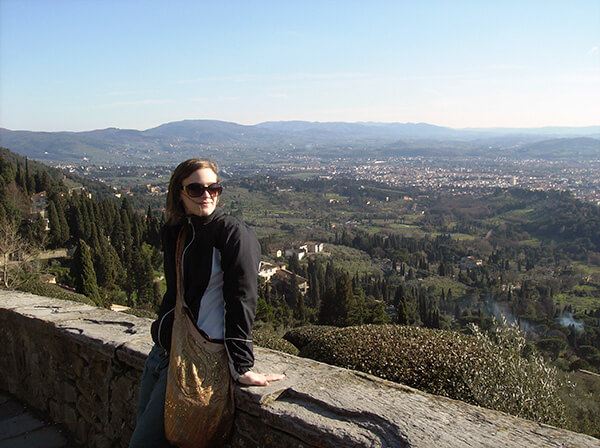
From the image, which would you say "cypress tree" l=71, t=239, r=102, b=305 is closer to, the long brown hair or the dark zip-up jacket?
the long brown hair

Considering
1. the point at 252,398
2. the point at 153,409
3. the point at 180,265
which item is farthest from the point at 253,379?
the point at 180,265

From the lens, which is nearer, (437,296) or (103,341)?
(103,341)

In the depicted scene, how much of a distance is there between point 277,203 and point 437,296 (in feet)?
211

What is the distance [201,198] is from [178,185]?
149 mm

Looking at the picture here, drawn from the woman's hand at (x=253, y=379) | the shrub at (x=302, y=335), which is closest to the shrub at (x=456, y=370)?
the woman's hand at (x=253, y=379)

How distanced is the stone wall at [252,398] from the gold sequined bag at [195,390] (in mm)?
137

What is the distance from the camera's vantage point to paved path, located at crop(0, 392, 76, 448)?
245 centimetres

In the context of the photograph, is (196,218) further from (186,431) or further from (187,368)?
(186,431)

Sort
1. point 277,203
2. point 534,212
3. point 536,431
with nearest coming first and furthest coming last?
point 536,431
point 534,212
point 277,203

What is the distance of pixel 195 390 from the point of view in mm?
1545

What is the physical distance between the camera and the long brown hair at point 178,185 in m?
1.78

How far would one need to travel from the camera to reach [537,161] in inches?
7805

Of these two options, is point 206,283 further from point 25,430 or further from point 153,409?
point 25,430

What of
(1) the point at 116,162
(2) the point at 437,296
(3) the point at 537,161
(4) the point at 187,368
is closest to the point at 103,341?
(4) the point at 187,368
